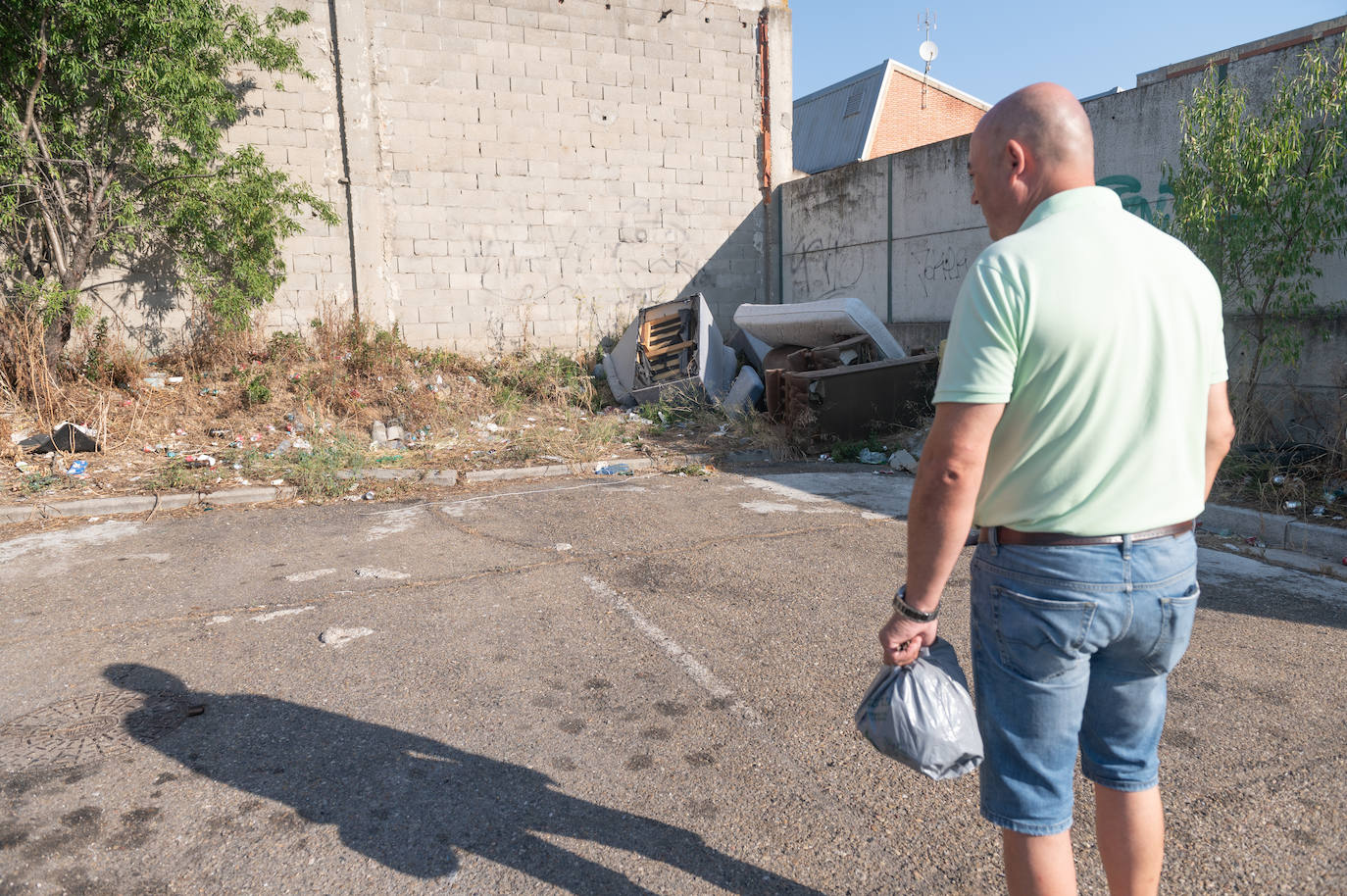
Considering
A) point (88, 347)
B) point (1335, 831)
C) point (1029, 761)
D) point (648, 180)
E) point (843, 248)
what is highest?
point (648, 180)

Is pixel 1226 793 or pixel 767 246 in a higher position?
pixel 767 246

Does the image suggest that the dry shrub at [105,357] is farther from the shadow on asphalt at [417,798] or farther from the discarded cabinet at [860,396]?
the shadow on asphalt at [417,798]

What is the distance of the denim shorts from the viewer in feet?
5.32

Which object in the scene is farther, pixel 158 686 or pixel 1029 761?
pixel 158 686

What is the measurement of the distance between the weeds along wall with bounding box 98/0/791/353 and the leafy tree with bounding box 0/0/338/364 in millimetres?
572

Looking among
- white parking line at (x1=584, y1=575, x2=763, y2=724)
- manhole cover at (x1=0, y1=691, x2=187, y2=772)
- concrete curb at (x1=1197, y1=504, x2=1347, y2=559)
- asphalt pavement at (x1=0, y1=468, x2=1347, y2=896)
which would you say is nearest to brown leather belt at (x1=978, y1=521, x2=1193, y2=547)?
asphalt pavement at (x1=0, y1=468, x2=1347, y2=896)

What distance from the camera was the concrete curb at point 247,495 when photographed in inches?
255

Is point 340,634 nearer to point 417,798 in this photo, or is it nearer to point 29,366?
point 417,798

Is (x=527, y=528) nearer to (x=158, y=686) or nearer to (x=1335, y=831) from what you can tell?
(x=158, y=686)

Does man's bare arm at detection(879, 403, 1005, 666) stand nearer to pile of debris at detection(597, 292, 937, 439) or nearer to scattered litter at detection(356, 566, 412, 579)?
scattered litter at detection(356, 566, 412, 579)

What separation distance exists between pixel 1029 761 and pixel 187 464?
791 cm

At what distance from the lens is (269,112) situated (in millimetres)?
11250

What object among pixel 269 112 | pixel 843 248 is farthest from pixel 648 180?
pixel 269 112

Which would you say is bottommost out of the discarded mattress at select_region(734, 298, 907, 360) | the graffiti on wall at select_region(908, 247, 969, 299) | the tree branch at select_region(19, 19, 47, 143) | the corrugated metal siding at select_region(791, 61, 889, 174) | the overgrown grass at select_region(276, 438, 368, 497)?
the overgrown grass at select_region(276, 438, 368, 497)
